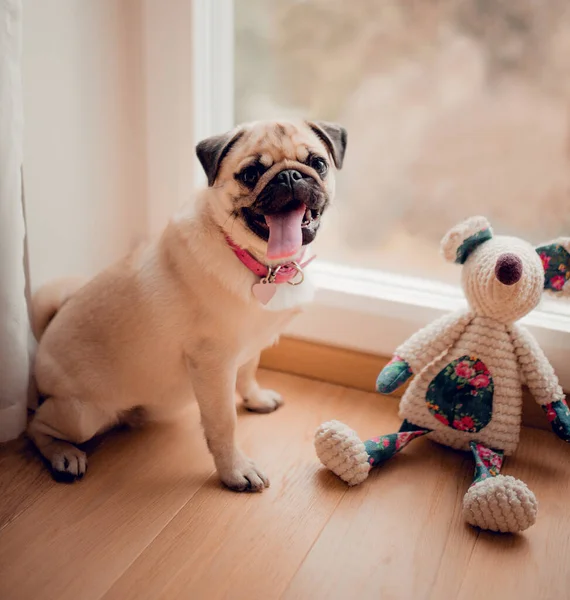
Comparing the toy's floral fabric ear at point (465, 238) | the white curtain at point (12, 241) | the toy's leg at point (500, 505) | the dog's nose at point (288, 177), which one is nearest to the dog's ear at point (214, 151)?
the dog's nose at point (288, 177)

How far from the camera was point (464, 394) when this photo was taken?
1357 millimetres

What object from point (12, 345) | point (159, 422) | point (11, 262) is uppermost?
point (11, 262)

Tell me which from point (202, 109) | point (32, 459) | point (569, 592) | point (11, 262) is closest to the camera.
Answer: point (569, 592)

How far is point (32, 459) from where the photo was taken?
1387 millimetres

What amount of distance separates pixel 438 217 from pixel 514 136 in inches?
9.8

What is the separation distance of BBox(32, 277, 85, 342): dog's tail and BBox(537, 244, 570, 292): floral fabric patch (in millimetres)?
972

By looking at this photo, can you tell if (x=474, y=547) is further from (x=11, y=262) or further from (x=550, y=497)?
(x=11, y=262)

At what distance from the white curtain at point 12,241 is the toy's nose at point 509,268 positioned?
89 cm

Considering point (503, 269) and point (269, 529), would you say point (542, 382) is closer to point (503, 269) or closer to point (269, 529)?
point (503, 269)

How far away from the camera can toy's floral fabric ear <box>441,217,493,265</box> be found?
1354mm

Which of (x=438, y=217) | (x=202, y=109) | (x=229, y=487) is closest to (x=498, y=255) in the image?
(x=438, y=217)

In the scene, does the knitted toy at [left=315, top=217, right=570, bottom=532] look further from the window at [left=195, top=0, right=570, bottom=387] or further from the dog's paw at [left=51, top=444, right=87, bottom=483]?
the dog's paw at [left=51, top=444, right=87, bottom=483]

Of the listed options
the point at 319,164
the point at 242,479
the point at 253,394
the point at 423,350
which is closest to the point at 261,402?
the point at 253,394

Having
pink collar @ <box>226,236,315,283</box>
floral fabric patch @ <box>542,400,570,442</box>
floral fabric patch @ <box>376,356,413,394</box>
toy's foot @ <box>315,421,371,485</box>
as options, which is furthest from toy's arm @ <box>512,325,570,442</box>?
pink collar @ <box>226,236,315,283</box>
